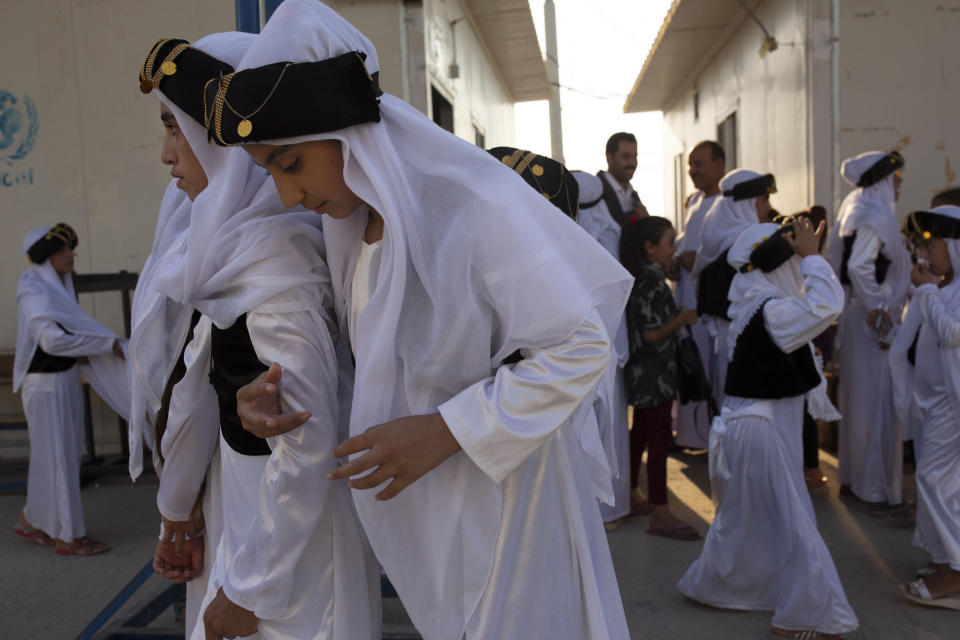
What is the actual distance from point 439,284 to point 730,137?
1107 cm

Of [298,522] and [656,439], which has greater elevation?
[298,522]

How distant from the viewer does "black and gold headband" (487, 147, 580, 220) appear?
2207 mm

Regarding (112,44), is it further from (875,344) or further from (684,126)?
(684,126)

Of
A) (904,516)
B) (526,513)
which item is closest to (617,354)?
(904,516)

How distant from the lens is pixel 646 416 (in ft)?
15.7

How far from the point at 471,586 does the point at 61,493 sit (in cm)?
402

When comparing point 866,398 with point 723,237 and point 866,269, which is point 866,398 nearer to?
point 866,269

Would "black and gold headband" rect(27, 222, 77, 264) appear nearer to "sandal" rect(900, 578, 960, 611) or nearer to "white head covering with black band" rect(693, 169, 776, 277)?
"white head covering with black band" rect(693, 169, 776, 277)

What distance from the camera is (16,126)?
6.75 metres

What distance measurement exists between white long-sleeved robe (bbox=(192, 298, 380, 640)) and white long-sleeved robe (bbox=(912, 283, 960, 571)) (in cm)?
288

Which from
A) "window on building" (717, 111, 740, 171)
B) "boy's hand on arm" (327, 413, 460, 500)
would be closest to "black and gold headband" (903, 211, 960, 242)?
"boy's hand on arm" (327, 413, 460, 500)

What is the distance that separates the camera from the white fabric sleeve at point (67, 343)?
4773 mm

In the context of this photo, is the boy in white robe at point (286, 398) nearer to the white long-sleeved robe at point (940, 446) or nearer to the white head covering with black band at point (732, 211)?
the white long-sleeved robe at point (940, 446)

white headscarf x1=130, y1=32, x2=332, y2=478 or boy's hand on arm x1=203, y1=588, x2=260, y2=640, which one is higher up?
white headscarf x1=130, y1=32, x2=332, y2=478
